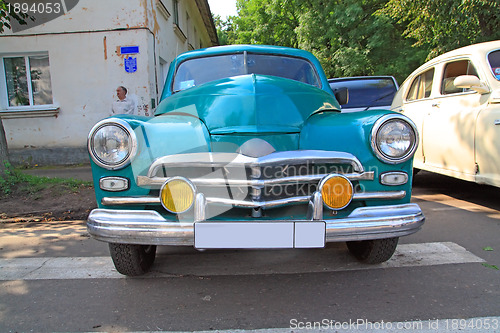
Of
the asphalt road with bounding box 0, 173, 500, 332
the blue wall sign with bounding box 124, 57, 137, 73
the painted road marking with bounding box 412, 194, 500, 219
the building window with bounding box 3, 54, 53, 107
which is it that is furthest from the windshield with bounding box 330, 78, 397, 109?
the building window with bounding box 3, 54, 53, 107

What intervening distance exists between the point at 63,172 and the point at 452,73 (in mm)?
6769

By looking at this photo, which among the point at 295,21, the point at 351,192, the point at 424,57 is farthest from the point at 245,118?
the point at 295,21

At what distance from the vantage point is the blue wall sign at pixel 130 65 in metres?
7.39

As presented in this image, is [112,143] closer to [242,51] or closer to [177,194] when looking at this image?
[177,194]

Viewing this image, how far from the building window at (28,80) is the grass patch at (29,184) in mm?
3573

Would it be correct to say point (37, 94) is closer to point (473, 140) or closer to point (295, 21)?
point (473, 140)

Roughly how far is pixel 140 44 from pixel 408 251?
660cm

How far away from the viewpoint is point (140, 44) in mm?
7328

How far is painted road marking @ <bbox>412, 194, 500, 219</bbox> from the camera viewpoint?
3.91 meters

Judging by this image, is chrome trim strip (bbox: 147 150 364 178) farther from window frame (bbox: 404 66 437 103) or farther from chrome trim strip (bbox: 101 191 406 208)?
window frame (bbox: 404 66 437 103)

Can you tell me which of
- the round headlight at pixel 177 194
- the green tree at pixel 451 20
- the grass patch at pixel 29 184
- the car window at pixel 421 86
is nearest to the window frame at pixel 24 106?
the grass patch at pixel 29 184

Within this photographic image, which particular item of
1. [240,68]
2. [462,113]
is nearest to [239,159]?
[240,68]

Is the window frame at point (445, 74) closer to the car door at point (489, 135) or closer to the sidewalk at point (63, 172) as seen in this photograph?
the car door at point (489, 135)

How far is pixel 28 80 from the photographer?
7.83 meters
